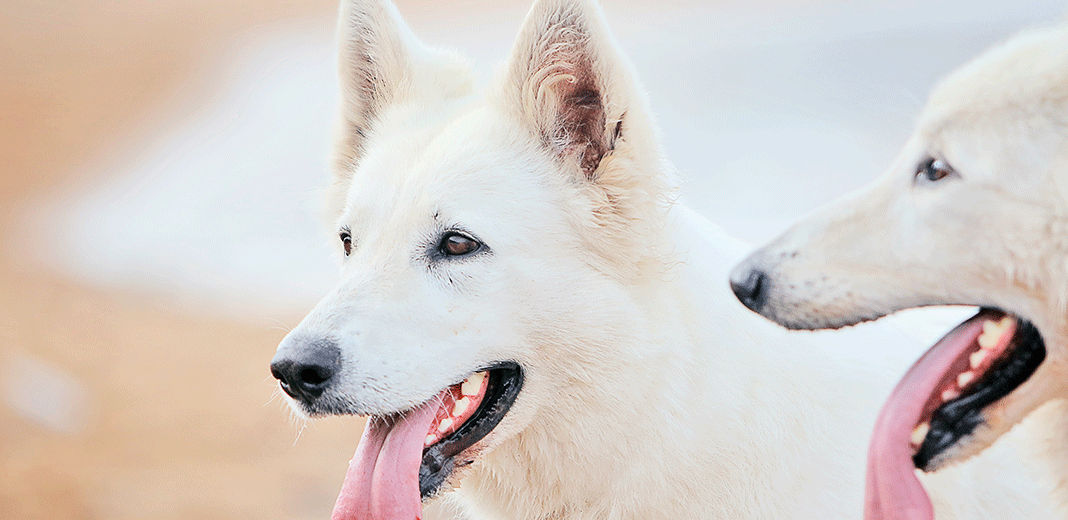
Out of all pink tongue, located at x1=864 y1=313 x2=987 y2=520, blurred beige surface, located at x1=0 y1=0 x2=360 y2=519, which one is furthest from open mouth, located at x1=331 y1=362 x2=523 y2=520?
blurred beige surface, located at x1=0 y1=0 x2=360 y2=519

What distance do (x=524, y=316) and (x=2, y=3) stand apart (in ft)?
62.6

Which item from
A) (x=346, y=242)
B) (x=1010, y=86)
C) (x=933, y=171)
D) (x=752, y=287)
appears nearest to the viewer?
(x=1010, y=86)

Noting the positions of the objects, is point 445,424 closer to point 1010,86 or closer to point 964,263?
point 964,263

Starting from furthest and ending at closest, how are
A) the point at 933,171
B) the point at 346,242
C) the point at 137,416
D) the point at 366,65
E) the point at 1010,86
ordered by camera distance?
the point at 137,416, the point at 366,65, the point at 346,242, the point at 933,171, the point at 1010,86

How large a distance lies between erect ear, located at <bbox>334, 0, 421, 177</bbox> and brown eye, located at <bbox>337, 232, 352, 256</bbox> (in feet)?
→ 1.09

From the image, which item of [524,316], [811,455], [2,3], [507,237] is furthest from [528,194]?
[2,3]

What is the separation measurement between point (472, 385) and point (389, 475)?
0.30 metres

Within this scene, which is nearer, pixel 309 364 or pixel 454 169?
pixel 309 364

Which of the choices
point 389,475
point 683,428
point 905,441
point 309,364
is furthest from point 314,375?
point 905,441

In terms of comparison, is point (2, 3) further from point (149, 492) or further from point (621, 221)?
point (621, 221)

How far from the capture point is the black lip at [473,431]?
251 cm

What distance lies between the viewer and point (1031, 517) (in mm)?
2559

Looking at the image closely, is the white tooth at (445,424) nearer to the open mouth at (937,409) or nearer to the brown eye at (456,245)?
the brown eye at (456,245)

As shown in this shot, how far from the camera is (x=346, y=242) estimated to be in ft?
9.18
